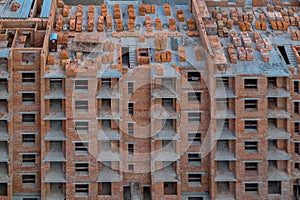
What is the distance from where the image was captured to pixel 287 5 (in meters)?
86.9

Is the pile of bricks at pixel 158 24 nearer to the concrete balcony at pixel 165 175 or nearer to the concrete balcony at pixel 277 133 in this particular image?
Result: the concrete balcony at pixel 165 175

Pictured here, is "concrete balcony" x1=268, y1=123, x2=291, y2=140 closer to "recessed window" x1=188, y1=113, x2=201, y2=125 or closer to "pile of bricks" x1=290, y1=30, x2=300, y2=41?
"recessed window" x1=188, y1=113, x2=201, y2=125

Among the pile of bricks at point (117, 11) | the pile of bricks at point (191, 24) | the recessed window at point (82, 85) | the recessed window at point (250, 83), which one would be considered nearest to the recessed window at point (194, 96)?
the recessed window at point (250, 83)

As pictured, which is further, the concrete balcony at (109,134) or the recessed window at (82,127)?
the concrete balcony at (109,134)

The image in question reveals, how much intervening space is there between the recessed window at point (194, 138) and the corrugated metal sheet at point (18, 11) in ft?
88.0

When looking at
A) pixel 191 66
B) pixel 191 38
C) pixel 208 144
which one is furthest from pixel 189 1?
pixel 208 144

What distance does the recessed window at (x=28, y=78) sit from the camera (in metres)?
70.9

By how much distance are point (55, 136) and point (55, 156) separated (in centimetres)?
246

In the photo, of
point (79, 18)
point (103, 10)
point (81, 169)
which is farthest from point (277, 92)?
point (79, 18)

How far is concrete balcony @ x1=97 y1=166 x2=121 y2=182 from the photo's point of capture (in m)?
71.4

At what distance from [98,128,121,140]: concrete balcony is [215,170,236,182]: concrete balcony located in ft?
41.9

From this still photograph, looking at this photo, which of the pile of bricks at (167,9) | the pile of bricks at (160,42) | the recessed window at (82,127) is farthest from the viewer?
the pile of bricks at (167,9)

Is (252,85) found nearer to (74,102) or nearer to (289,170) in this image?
(289,170)

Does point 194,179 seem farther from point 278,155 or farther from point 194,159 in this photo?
point 278,155
